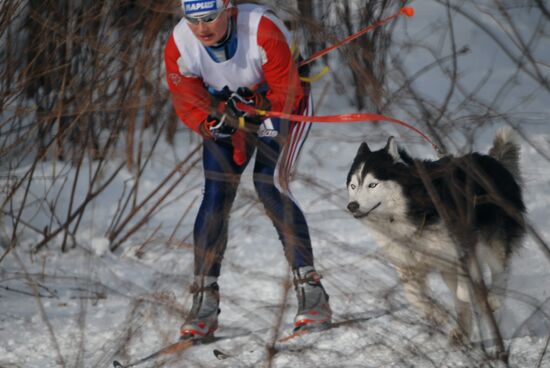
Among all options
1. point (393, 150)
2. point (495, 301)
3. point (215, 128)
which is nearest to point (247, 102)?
point (215, 128)

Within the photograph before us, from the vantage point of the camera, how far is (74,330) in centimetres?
391

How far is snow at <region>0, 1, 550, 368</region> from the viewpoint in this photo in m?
2.25

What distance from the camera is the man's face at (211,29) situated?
11.2 ft

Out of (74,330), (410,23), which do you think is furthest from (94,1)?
(410,23)

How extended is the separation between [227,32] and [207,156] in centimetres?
56

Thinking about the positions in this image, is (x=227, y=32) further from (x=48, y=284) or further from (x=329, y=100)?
(x=329, y=100)

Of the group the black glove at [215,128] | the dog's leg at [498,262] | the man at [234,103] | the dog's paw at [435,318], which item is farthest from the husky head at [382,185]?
the dog's paw at [435,318]

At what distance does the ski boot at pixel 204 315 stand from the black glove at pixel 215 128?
0.63 metres

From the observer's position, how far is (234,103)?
3475 millimetres

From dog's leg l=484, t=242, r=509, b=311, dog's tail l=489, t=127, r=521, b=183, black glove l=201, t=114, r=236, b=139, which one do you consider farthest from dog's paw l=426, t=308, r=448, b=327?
dog's tail l=489, t=127, r=521, b=183

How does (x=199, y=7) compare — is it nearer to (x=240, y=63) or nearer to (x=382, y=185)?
(x=240, y=63)

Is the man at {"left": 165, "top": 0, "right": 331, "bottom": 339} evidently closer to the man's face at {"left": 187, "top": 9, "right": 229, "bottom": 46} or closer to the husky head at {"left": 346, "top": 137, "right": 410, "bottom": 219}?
the man's face at {"left": 187, "top": 9, "right": 229, "bottom": 46}

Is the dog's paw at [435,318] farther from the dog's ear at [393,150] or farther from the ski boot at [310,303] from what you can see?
the dog's ear at [393,150]

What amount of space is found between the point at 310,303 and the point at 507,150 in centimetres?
144
